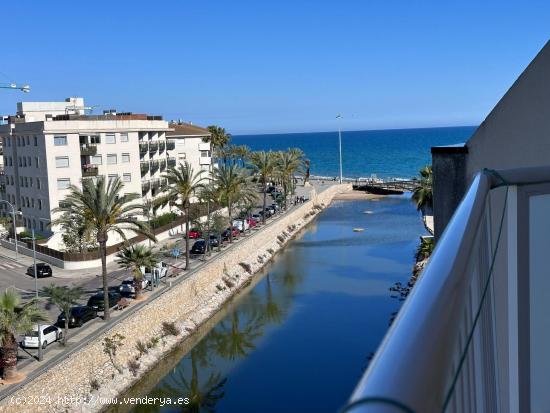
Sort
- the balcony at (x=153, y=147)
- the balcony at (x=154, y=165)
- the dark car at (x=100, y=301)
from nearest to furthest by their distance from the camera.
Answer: the dark car at (x=100, y=301)
the balcony at (x=154, y=165)
the balcony at (x=153, y=147)

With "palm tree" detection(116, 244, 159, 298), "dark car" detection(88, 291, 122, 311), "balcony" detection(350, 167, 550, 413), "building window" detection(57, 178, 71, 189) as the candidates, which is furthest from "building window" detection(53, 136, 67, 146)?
"balcony" detection(350, 167, 550, 413)

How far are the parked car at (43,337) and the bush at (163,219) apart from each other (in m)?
23.4

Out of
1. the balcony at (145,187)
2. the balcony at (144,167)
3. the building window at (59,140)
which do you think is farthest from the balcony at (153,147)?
the building window at (59,140)

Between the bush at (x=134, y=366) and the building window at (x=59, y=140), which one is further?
the building window at (x=59, y=140)

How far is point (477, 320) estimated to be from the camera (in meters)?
2.05

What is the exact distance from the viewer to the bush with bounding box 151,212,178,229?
1815 inches

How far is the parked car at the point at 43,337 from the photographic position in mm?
21422

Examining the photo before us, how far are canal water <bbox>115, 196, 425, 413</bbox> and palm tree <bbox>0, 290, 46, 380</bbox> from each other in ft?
Result: 15.5

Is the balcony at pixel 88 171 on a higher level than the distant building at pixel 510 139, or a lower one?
lower

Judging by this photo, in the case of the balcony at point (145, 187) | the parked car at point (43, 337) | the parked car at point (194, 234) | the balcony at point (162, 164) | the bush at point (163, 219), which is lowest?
the parked car at point (43, 337)

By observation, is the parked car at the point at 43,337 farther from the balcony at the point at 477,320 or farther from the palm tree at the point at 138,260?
the balcony at the point at 477,320

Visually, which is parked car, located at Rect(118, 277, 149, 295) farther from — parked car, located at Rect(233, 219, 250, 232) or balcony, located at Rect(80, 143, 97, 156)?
parked car, located at Rect(233, 219, 250, 232)

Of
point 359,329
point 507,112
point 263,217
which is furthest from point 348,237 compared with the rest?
point 507,112

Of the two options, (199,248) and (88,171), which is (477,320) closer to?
(199,248)
